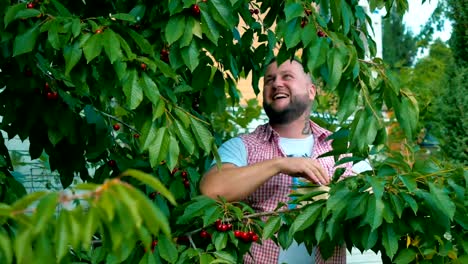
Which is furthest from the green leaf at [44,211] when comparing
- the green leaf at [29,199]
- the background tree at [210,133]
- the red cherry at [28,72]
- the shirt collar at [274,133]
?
the shirt collar at [274,133]

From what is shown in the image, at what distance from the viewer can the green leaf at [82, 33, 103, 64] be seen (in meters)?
2.82

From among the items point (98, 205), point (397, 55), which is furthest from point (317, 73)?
point (397, 55)

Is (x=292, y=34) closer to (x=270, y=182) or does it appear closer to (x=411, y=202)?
(x=411, y=202)

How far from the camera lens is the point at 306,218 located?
3.06m

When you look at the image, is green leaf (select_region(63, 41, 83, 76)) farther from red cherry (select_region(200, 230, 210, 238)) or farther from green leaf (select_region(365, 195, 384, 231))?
green leaf (select_region(365, 195, 384, 231))

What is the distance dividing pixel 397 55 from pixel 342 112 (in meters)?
34.8

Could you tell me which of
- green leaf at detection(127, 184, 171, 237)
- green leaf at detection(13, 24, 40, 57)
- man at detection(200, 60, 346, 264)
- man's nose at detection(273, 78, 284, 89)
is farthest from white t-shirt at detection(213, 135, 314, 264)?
green leaf at detection(127, 184, 171, 237)

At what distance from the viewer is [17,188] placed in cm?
356

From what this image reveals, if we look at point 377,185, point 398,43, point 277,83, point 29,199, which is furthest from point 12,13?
point 398,43

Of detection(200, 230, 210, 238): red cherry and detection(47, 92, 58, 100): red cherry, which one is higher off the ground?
detection(47, 92, 58, 100): red cherry

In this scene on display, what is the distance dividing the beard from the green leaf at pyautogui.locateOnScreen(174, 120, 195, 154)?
117 cm

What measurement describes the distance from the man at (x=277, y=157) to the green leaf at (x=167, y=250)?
0.42m

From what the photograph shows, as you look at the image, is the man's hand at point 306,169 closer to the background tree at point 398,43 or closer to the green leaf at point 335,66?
the green leaf at point 335,66

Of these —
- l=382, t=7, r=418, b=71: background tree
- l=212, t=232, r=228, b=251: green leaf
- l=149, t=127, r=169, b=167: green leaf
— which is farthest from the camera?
l=382, t=7, r=418, b=71: background tree
